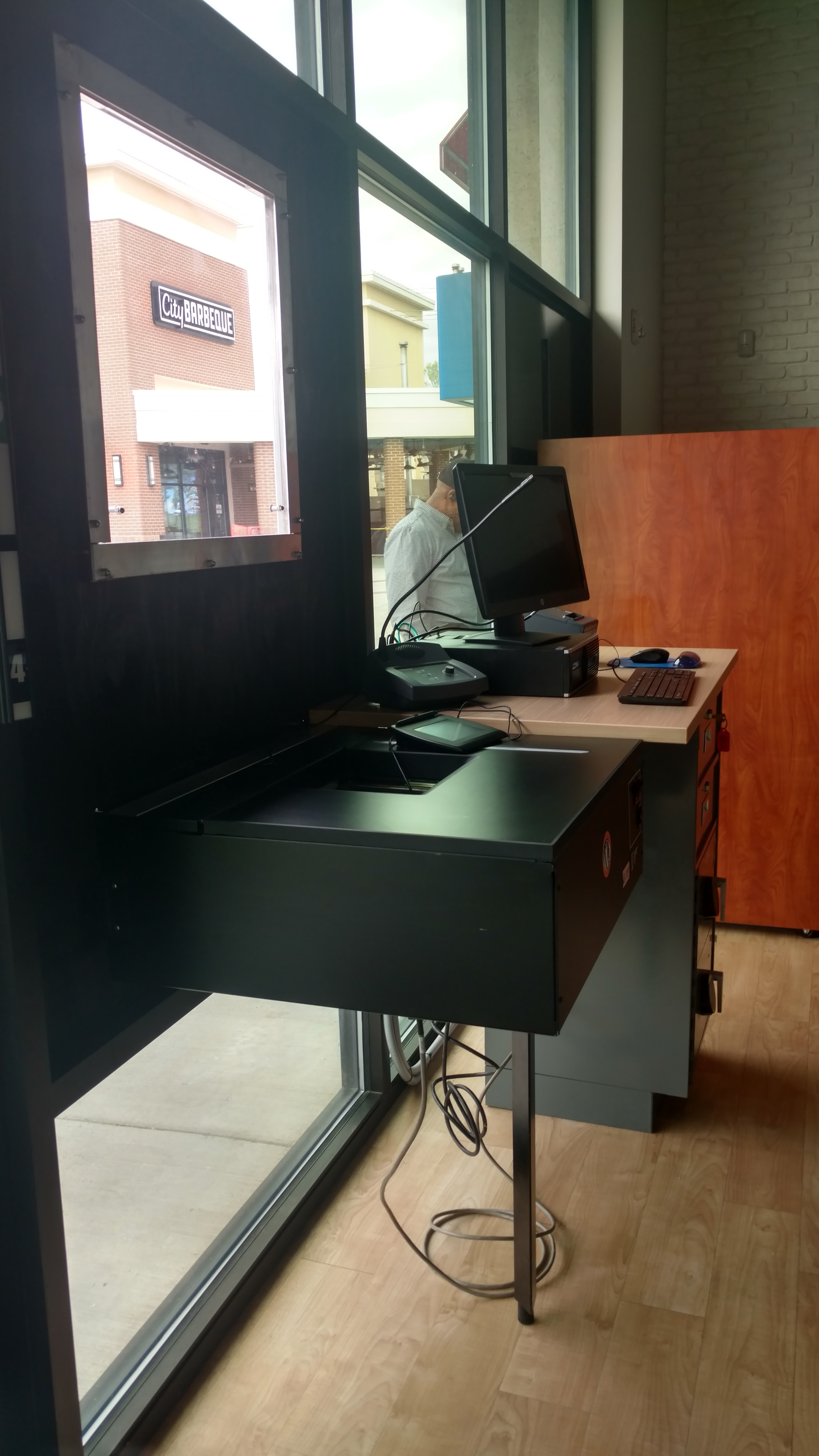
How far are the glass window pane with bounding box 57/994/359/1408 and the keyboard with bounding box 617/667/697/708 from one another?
90cm

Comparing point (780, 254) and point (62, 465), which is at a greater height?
point (780, 254)

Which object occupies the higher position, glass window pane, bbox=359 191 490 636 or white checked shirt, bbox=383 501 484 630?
glass window pane, bbox=359 191 490 636

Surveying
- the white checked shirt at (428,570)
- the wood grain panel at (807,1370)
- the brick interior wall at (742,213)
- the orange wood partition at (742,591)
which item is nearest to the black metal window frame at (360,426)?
the white checked shirt at (428,570)

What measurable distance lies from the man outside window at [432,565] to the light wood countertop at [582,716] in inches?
10.7

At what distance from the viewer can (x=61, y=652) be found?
1.33 meters

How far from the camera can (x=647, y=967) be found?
2264mm

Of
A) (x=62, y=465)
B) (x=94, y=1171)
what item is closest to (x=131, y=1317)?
(x=94, y=1171)

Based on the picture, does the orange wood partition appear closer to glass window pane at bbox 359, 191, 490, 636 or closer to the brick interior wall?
glass window pane at bbox 359, 191, 490, 636

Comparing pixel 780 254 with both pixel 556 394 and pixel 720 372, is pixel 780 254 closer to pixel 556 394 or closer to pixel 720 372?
pixel 720 372

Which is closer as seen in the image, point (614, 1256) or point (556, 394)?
point (614, 1256)

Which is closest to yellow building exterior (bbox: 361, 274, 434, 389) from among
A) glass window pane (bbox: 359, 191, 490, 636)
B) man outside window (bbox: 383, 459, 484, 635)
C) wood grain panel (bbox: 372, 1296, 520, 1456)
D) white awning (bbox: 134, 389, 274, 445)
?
glass window pane (bbox: 359, 191, 490, 636)

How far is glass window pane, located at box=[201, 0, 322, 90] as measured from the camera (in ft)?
5.76

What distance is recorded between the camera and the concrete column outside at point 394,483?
2.47 metres

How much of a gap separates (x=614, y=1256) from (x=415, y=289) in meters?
2.11
